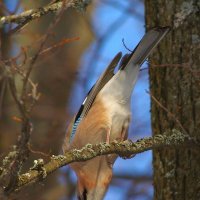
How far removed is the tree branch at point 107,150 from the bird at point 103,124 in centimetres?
79

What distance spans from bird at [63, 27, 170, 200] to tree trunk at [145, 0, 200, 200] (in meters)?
0.26

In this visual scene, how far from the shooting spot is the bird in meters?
3.97

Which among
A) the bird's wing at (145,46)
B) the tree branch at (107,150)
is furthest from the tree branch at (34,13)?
the tree branch at (107,150)

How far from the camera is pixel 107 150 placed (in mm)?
3090

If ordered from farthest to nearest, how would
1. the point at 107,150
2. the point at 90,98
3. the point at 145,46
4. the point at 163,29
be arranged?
the point at 90,98
the point at 145,46
the point at 163,29
the point at 107,150

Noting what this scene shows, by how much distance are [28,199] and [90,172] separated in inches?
31.7

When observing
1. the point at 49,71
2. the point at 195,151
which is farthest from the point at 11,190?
the point at 49,71

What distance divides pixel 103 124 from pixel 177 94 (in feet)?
2.00

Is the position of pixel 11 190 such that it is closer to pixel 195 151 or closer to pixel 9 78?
pixel 9 78

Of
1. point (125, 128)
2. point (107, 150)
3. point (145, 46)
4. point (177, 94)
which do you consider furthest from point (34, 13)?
point (125, 128)

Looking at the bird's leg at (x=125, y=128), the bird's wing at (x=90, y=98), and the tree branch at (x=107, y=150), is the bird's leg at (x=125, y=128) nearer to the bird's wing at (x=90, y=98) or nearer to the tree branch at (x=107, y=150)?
the bird's wing at (x=90, y=98)

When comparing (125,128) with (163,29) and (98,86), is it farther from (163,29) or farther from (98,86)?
(163,29)

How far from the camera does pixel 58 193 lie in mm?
6148

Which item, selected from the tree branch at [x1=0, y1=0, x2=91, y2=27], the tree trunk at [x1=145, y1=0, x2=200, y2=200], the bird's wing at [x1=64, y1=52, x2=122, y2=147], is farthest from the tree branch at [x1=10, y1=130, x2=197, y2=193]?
the bird's wing at [x1=64, y1=52, x2=122, y2=147]
